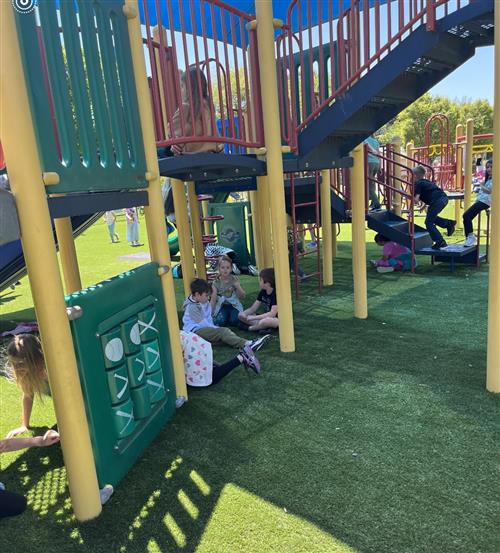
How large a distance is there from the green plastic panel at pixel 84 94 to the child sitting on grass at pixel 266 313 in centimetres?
269

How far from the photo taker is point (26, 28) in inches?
89.0

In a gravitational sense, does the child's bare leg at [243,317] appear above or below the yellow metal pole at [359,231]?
below

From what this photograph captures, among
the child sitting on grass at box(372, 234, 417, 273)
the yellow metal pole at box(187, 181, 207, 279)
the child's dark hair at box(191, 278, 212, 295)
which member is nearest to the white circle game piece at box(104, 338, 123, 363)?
the child's dark hair at box(191, 278, 212, 295)

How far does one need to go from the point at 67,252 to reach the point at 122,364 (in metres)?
2.35

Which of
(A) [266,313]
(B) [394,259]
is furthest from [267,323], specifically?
(B) [394,259]

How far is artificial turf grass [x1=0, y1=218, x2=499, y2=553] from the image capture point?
7.64ft

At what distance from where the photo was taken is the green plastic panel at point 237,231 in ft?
32.6

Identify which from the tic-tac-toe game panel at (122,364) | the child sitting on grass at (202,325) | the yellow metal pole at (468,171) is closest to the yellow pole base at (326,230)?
the child sitting on grass at (202,325)

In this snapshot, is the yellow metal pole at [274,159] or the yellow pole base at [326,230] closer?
the yellow metal pole at [274,159]

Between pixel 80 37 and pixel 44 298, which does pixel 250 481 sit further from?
pixel 80 37

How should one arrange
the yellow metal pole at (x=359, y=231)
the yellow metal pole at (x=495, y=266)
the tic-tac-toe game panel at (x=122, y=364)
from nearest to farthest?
the tic-tac-toe game panel at (x=122, y=364)
the yellow metal pole at (x=495, y=266)
the yellow metal pole at (x=359, y=231)

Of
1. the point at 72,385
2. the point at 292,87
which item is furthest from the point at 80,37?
the point at 292,87

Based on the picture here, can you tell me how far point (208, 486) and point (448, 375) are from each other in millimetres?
2278

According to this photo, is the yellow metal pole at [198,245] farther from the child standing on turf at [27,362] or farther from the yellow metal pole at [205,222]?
the child standing on turf at [27,362]
